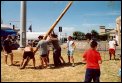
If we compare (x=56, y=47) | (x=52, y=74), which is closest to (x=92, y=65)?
(x=52, y=74)

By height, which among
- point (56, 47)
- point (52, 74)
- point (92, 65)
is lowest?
point (52, 74)

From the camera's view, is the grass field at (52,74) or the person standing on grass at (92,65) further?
the grass field at (52,74)

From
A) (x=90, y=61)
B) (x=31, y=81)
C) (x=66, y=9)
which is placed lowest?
(x=31, y=81)

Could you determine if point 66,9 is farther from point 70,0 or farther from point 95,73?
point 95,73

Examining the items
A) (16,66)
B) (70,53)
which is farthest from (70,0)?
(16,66)

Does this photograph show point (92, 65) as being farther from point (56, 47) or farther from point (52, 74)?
point (56, 47)

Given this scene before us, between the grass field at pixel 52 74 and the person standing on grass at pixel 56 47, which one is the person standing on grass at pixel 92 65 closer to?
the grass field at pixel 52 74

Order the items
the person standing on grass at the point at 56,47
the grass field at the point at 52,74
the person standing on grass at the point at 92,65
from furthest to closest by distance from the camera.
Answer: the person standing on grass at the point at 56,47, the grass field at the point at 52,74, the person standing on grass at the point at 92,65

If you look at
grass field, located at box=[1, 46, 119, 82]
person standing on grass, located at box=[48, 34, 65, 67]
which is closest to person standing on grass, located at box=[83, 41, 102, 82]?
grass field, located at box=[1, 46, 119, 82]

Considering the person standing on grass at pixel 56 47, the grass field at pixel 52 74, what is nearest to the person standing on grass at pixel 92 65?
the grass field at pixel 52 74

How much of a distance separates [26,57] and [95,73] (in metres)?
6.86

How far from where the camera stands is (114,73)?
44.5 feet

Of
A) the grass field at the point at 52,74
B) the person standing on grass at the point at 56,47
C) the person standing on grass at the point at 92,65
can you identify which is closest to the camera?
the person standing on grass at the point at 92,65

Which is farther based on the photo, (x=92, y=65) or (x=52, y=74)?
(x=52, y=74)
